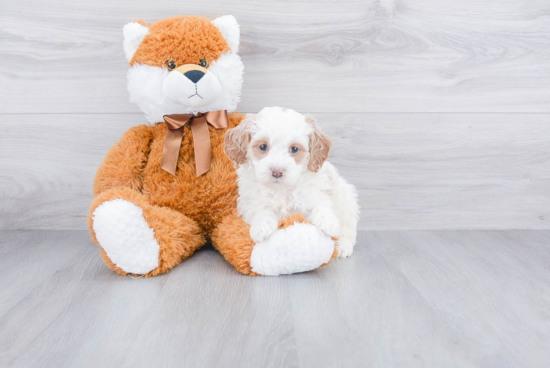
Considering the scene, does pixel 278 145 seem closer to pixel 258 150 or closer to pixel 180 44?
pixel 258 150

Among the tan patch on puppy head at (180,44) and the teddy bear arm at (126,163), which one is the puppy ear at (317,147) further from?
the teddy bear arm at (126,163)

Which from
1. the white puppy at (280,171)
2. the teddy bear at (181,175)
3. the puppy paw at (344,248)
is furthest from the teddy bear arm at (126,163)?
the puppy paw at (344,248)

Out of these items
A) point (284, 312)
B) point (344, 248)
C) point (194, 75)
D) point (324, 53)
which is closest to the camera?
point (284, 312)

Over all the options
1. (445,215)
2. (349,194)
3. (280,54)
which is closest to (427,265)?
(349,194)

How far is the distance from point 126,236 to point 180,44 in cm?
53

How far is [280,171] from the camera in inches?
37.3

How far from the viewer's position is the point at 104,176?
3.75 feet

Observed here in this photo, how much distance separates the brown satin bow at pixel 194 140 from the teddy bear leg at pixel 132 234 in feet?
0.49

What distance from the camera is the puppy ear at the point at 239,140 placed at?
3.30 ft

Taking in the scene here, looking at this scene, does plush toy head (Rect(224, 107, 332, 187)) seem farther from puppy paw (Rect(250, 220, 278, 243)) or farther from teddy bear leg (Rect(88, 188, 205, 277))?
teddy bear leg (Rect(88, 188, 205, 277))

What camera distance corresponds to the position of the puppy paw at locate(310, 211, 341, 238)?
3.23ft

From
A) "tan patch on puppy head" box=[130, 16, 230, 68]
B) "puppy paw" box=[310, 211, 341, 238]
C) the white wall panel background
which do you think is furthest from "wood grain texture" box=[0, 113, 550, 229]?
"puppy paw" box=[310, 211, 341, 238]

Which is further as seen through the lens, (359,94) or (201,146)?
(359,94)

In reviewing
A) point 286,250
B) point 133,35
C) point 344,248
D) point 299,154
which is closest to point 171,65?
point 133,35
